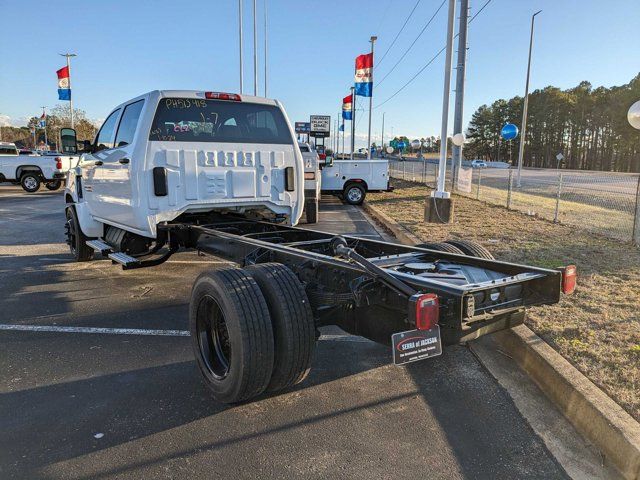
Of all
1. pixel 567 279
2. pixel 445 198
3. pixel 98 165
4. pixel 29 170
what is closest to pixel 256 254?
pixel 567 279

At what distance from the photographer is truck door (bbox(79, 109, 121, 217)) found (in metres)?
6.39

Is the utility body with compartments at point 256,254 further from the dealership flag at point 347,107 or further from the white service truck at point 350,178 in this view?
the dealership flag at point 347,107

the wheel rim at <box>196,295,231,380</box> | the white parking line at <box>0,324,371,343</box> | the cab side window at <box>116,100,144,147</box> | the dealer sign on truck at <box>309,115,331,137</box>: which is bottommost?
the white parking line at <box>0,324,371,343</box>

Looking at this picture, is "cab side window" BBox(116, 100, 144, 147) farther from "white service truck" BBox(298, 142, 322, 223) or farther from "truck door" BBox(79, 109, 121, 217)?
"white service truck" BBox(298, 142, 322, 223)

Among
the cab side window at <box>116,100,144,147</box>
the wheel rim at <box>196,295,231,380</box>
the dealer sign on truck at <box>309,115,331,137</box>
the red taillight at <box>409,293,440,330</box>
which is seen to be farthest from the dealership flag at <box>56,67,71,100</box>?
the red taillight at <box>409,293,440,330</box>

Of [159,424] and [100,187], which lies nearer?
[159,424]

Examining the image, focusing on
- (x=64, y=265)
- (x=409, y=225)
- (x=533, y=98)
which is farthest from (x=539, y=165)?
(x=64, y=265)

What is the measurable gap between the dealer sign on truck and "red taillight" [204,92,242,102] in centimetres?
3010

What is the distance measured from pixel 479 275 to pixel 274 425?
1.84 m

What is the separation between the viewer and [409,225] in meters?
11.6

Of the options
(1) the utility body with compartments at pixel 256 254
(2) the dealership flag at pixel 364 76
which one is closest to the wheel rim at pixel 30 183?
(2) the dealership flag at pixel 364 76

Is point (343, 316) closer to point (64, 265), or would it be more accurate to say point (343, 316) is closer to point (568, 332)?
point (568, 332)

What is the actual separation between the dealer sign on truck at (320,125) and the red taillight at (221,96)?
30.1m

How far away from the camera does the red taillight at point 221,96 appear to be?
225 inches
